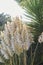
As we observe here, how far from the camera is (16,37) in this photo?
1545 millimetres

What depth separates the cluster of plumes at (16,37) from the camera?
153 centimetres

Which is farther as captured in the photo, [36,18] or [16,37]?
[36,18]

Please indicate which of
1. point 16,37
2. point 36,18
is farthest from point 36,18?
point 16,37

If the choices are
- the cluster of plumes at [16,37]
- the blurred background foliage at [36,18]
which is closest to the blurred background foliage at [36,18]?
the blurred background foliage at [36,18]

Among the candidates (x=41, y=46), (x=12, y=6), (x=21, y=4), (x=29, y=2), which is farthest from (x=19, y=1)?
(x=12, y=6)

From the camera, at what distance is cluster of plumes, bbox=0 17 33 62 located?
153 centimetres

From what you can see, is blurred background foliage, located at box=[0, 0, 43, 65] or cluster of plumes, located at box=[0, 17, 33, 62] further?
blurred background foliage, located at box=[0, 0, 43, 65]

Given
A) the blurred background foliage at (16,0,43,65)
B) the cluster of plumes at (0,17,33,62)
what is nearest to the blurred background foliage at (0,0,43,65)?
the blurred background foliage at (16,0,43,65)

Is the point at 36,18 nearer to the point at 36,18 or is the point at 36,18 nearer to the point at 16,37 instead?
the point at 36,18

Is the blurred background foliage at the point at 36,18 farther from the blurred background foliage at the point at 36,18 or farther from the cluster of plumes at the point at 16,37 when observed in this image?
the cluster of plumes at the point at 16,37

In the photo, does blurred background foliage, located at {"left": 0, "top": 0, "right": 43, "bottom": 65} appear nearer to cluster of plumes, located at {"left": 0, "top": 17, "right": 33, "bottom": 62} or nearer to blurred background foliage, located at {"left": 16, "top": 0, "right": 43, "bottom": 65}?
blurred background foliage, located at {"left": 16, "top": 0, "right": 43, "bottom": 65}

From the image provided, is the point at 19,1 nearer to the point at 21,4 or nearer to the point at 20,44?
the point at 21,4

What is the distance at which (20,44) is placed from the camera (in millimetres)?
1532

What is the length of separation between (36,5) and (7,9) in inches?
57.1
